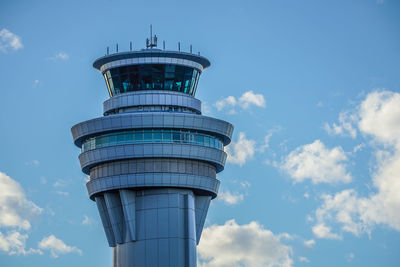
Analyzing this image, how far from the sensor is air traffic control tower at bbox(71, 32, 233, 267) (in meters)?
92.8

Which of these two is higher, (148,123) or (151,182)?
(148,123)

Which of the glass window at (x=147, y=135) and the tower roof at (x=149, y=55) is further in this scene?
the tower roof at (x=149, y=55)

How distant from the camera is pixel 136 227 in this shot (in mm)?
93312

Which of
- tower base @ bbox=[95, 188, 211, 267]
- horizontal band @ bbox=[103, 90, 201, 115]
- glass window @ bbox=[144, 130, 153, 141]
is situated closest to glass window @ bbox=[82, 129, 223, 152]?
glass window @ bbox=[144, 130, 153, 141]

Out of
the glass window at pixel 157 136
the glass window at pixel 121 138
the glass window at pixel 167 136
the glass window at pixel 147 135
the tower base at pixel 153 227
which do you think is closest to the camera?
the tower base at pixel 153 227

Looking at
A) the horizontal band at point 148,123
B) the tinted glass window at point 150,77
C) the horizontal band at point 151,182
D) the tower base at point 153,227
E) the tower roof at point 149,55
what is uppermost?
the tower roof at point 149,55

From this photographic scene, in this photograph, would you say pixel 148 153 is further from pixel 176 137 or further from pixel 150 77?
pixel 150 77

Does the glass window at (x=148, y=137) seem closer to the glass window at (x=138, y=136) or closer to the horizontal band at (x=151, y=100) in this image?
the glass window at (x=138, y=136)

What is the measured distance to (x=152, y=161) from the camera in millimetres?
93250

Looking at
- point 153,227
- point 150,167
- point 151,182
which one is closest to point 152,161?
point 150,167

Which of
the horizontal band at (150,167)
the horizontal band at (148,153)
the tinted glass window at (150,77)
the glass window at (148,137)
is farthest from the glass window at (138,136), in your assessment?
the tinted glass window at (150,77)

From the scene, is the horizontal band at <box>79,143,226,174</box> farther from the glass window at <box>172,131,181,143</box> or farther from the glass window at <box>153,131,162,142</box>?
the glass window at <box>153,131,162,142</box>

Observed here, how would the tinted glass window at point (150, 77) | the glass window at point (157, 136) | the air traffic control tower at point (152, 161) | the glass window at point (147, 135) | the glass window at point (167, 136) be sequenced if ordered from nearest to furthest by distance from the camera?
the air traffic control tower at point (152, 161), the glass window at point (147, 135), the glass window at point (157, 136), the glass window at point (167, 136), the tinted glass window at point (150, 77)

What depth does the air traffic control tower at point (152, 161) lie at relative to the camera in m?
92.8
